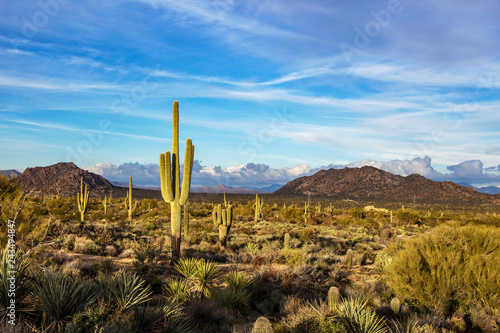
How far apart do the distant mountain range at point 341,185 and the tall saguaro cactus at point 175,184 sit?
7555 cm

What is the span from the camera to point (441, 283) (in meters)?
9.21

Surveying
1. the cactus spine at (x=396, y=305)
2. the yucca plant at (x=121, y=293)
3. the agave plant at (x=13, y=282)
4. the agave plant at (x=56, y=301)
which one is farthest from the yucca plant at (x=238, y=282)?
the agave plant at (x=13, y=282)

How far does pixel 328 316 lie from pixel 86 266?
8.39 metres

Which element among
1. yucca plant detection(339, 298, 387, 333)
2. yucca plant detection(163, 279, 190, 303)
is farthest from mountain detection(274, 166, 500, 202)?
yucca plant detection(339, 298, 387, 333)

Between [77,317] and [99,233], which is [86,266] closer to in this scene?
[77,317]

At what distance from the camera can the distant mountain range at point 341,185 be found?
92.7 m

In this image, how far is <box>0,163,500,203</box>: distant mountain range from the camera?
304ft

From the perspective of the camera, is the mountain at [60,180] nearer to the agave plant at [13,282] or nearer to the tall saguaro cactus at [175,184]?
the tall saguaro cactus at [175,184]

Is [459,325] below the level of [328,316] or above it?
below

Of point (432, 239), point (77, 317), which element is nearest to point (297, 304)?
point (432, 239)

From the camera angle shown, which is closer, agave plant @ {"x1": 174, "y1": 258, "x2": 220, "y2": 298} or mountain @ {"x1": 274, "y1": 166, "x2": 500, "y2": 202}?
agave plant @ {"x1": 174, "y1": 258, "x2": 220, "y2": 298}

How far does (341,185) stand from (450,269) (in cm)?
12531

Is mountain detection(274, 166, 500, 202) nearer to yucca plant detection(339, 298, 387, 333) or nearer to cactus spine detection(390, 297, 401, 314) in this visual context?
cactus spine detection(390, 297, 401, 314)

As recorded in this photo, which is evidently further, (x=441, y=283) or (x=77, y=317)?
(x=441, y=283)
